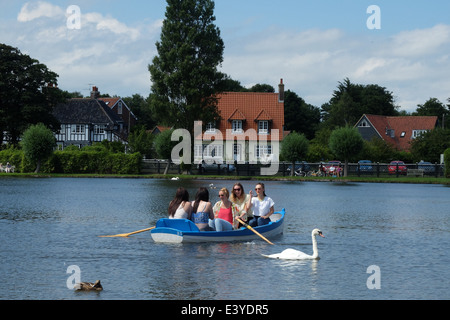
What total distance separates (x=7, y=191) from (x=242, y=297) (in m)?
35.3

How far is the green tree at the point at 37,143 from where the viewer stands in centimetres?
6906

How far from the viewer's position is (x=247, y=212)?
23625 mm

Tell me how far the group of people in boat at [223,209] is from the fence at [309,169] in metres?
49.3

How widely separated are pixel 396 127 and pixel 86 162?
59201mm

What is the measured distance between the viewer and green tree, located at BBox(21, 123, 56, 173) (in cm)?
6906

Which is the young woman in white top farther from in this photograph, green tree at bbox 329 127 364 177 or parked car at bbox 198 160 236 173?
parked car at bbox 198 160 236 173

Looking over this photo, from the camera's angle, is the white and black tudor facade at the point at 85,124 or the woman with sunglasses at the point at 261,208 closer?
the woman with sunglasses at the point at 261,208

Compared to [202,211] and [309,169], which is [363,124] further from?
[202,211]

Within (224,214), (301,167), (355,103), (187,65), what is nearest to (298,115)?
(355,103)

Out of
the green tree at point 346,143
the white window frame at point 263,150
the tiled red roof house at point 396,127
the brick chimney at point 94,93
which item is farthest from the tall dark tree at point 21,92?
the tiled red roof house at point 396,127

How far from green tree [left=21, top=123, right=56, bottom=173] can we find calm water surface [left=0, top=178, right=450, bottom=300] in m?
35.5

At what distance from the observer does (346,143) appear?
69.7 m

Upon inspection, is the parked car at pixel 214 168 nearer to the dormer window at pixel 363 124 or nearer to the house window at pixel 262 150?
the house window at pixel 262 150
